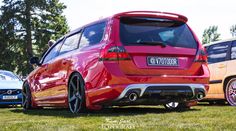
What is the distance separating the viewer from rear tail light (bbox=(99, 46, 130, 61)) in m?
7.14

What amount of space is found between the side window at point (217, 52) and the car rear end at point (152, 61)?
308 centimetres

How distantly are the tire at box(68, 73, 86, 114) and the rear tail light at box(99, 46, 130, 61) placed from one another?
76 cm

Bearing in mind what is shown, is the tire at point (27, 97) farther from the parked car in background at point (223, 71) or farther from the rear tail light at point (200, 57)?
the rear tail light at point (200, 57)

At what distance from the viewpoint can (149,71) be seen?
727 centimetres

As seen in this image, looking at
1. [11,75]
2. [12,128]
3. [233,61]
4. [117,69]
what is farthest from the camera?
[11,75]

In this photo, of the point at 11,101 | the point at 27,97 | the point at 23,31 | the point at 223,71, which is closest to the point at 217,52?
the point at 223,71

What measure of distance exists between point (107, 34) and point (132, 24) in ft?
1.47

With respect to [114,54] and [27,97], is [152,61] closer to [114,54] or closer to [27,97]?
[114,54]

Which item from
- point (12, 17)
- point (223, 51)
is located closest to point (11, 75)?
point (223, 51)

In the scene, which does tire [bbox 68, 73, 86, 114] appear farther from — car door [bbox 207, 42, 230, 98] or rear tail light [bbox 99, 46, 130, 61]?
car door [bbox 207, 42, 230, 98]

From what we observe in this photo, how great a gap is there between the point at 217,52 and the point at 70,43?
13.5 ft

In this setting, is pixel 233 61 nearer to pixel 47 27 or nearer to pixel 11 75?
pixel 11 75

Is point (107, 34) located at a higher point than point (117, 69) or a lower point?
higher

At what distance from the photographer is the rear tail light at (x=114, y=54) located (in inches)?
281
